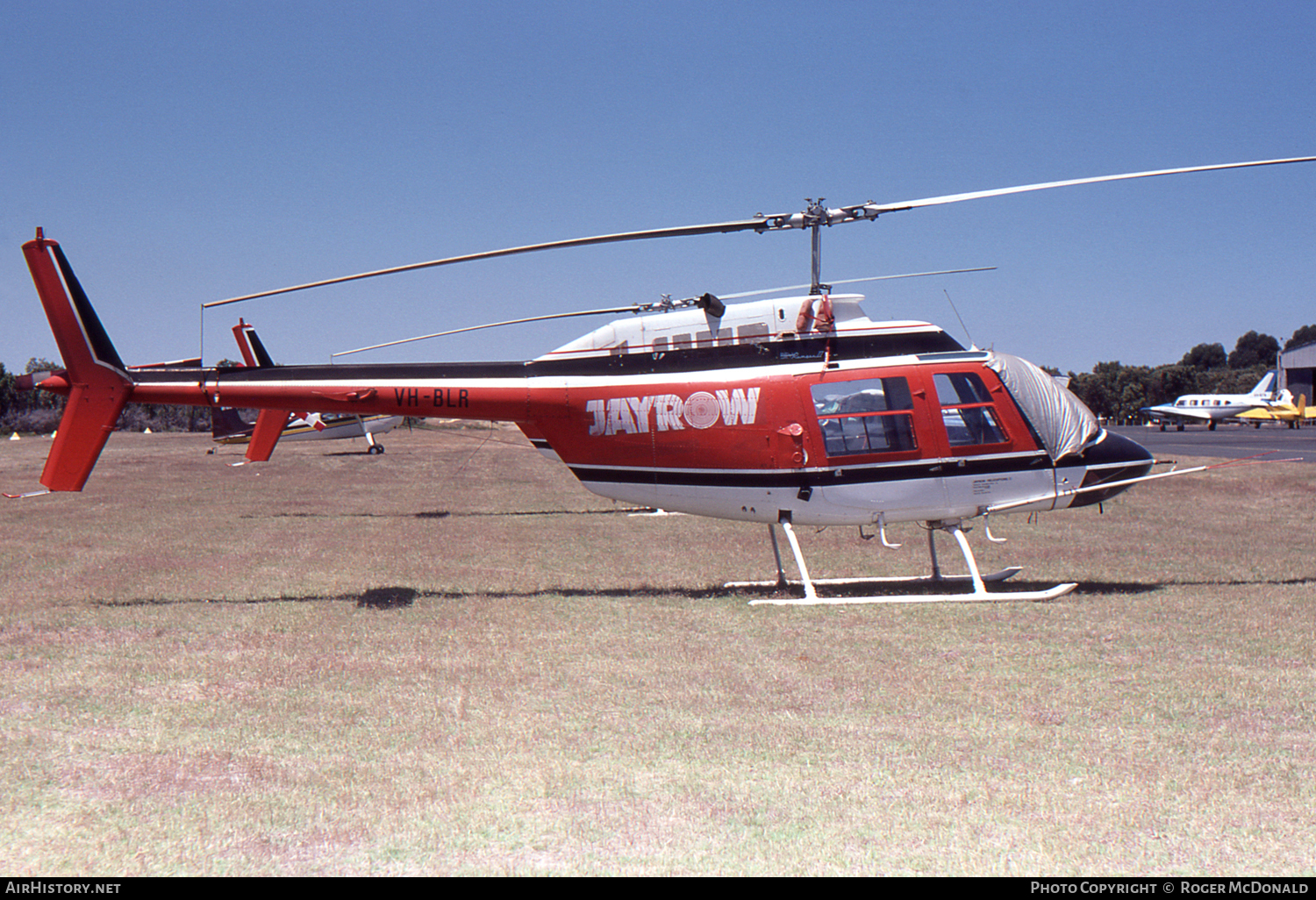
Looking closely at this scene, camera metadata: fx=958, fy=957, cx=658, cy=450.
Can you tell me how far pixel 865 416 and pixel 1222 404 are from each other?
230 ft

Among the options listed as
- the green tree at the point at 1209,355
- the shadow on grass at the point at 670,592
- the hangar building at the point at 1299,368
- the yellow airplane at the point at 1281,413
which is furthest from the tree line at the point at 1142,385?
the shadow on grass at the point at 670,592

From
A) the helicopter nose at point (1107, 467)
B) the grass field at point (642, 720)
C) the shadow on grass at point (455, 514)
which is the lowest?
the shadow on grass at point (455, 514)

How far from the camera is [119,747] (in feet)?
18.6

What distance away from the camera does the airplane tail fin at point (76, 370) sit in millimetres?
9820

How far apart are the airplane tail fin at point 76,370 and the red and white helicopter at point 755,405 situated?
0.02 m

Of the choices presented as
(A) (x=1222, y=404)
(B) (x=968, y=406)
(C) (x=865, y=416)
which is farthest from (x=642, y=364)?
(A) (x=1222, y=404)

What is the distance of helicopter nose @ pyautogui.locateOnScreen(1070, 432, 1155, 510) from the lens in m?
10.6

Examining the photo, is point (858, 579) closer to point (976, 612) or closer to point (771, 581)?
point (771, 581)

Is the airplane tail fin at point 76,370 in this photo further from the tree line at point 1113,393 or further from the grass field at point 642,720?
the tree line at point 1113,393

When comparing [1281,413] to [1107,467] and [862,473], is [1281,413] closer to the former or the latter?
[1107,467]

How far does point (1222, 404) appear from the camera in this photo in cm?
6875

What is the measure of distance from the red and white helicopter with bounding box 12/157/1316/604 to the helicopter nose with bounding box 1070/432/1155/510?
2 centimetres

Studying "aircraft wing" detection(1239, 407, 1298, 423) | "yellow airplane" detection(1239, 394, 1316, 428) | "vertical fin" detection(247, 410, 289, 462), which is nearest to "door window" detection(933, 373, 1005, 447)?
"vertical fin" detection(247, 410, 289, 462)

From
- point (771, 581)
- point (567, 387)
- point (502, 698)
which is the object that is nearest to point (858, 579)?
point (771, 581)
